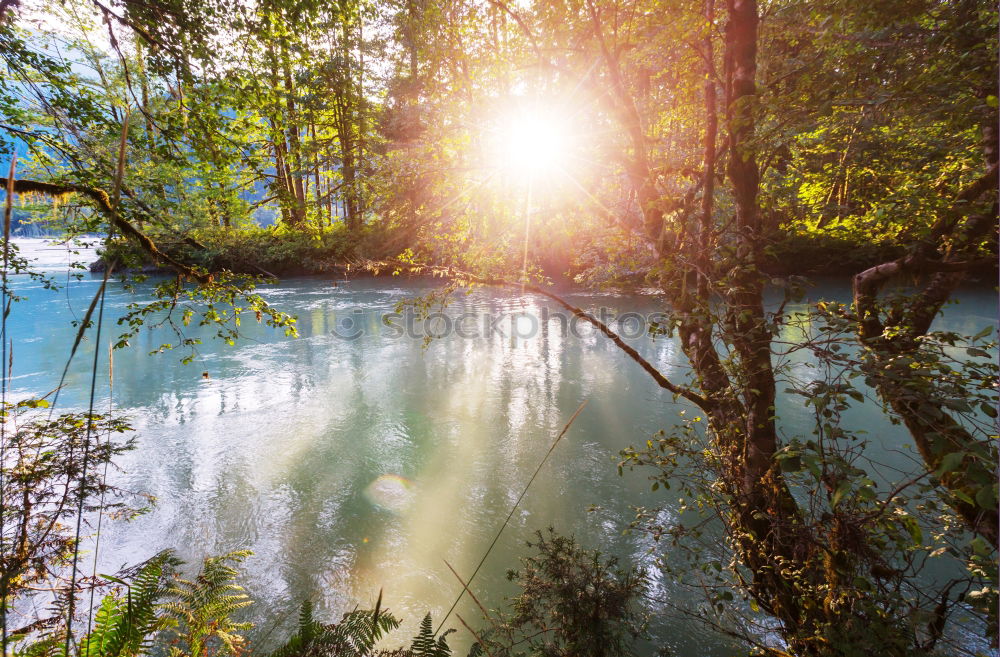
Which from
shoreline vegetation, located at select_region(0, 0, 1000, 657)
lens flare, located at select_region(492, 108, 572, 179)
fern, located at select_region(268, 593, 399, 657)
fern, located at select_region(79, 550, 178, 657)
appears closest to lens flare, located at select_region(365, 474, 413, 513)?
shoreline vegetation, located at select_region(0, 0, 1000, 657)

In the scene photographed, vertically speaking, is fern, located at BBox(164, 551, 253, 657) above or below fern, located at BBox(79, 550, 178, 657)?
below

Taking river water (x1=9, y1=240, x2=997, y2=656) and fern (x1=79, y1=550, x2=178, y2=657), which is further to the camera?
river water (x1=9, y1=240, x2=997, y2=656)

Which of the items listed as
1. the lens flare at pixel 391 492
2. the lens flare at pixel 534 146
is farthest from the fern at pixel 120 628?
the lens flare at pixel 534 146

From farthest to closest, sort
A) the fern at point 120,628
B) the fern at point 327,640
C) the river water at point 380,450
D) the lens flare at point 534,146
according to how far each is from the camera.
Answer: the river water at point 380,450 → the lens flare at point 534,146 → the fern at point 327,640 → the fern at point 120,628

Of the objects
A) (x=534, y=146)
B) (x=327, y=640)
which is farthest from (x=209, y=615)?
(x=534, y=146)

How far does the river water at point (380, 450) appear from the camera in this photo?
15.0 feet

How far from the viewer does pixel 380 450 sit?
6.98 metres

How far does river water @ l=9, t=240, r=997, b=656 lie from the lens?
180 inches

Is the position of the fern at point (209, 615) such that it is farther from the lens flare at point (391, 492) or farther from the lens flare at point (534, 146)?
the lens flare at point (534, 146)

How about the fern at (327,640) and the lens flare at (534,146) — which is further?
the lens flare at (534,146)

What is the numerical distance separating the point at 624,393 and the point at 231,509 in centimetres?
644

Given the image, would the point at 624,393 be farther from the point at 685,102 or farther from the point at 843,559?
the point at 843,559

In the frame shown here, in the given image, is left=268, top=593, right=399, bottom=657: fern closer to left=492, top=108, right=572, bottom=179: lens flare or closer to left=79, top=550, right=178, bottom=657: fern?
left=79, top=550, right=178, bottom=657: fern

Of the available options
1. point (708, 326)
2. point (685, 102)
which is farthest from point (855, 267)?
point (708, 326)
